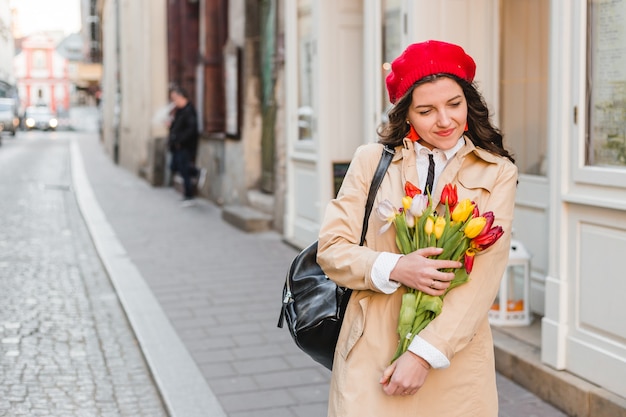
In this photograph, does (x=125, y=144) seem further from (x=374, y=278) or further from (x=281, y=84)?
(x=374, y=278)

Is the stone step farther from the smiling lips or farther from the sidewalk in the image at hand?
the smiling lips

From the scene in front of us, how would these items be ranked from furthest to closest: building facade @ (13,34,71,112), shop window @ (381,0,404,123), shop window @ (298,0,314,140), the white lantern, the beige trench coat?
building facade @ (13,34,71,112) < shop window @ (298,0,314,140) < shop window @ (381,0,404,123) < the white lantern < the beige trench coat

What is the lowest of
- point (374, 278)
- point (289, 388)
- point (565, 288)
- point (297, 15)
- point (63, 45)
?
point (289, 388)

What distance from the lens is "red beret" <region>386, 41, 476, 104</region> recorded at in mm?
2320

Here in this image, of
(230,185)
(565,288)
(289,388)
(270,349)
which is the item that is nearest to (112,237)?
(230,185)

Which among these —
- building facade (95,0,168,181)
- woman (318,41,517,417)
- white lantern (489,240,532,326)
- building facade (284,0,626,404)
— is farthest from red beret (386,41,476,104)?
building facade (95,0,168,181)

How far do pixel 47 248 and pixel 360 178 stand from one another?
8492 mm

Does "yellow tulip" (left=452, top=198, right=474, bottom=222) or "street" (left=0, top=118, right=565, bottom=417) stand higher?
"yellow tulip" (left=452, top=198, right=474, bottom=222)

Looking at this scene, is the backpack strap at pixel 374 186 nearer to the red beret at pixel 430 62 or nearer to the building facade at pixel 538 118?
the red beret at pixel 430 62

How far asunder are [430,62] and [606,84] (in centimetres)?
232

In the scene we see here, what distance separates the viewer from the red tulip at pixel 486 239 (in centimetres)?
218

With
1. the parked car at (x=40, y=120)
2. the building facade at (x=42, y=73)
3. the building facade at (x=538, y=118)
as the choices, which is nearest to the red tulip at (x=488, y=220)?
the building facade at (x=538, y=118)

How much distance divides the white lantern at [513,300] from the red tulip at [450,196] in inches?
128

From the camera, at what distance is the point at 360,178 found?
241 centimetres
